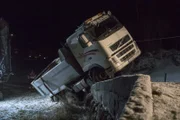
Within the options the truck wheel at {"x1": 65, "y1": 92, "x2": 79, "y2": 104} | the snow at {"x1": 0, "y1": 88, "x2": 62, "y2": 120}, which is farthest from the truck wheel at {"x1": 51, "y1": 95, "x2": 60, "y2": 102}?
the truck wheel at {"x1": 65, "y1": 92, "x2": 79, "y2": 104}

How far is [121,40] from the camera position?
11.4 m

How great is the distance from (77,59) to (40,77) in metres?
1.91

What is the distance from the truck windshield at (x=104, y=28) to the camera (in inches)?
441

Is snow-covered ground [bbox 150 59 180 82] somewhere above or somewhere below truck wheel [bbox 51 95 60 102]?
below

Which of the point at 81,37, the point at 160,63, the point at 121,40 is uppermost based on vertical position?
the point at 81,37

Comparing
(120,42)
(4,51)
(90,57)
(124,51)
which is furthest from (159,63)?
(4,51)

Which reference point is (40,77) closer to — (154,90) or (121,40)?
(121,40)

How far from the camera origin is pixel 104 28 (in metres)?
11.4

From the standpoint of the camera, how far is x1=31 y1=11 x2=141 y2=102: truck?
11.1 m

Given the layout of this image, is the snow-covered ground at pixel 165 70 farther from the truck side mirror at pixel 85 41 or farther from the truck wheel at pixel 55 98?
the truck wheel at pixel 55 98

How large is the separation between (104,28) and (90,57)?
126cm

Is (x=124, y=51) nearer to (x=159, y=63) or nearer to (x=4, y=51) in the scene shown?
(x=159, y=63)

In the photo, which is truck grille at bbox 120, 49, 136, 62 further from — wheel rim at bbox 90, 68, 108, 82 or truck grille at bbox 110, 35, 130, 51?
wheel rim at bbox 90, 68, 108, 82

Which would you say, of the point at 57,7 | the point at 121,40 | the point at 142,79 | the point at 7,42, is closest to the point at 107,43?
the point at 121,40
